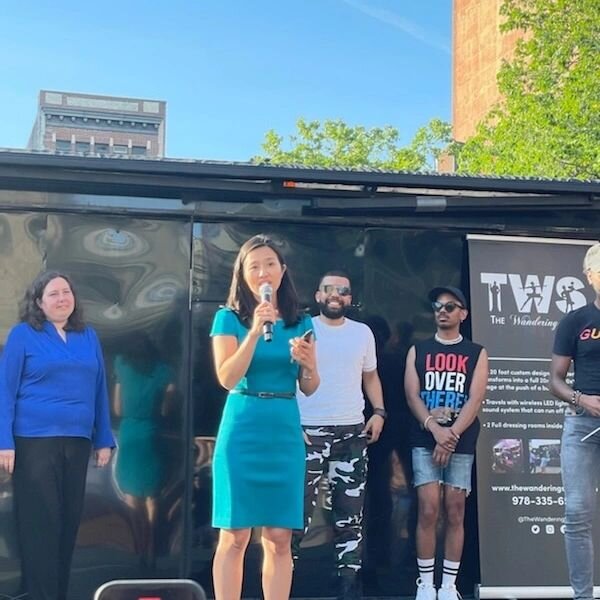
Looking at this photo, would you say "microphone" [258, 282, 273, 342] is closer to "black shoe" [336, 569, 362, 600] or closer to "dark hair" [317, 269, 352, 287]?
"dark hair" [317, 269, 352, 287]

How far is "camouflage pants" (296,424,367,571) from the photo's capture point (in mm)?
4664

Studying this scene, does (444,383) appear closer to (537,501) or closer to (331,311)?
(331,311)

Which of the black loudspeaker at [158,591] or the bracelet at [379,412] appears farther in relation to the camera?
the bracelet at [379,412]

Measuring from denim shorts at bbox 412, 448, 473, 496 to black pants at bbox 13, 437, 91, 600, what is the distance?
1.89 metres

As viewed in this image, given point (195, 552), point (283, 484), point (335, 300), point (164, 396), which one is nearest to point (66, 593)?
point (195, 552)

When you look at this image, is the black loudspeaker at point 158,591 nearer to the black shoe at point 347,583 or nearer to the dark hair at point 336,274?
the black shoe at point 347,583

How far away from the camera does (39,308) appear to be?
4.32 metres

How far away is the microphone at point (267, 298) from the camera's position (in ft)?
11.0

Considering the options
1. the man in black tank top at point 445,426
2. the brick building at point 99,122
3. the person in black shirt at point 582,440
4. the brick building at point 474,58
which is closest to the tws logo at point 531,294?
the man in black tank top at point 445,426

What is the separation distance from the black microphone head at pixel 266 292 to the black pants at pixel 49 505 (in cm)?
140

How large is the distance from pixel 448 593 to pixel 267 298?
238 centimetres

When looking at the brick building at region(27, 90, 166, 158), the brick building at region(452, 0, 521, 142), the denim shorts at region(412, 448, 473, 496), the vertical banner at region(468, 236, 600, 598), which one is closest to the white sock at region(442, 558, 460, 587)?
the vertical banner at region(468, 236, 600, 598)

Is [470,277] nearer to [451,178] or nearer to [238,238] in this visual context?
[451,178]

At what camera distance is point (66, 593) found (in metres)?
4.30
